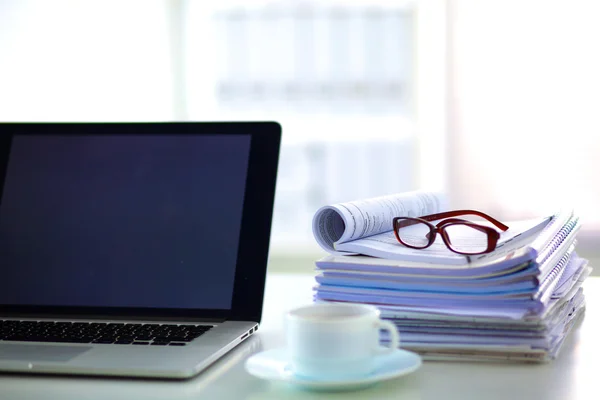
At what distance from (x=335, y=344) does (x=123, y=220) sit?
459 millimetres

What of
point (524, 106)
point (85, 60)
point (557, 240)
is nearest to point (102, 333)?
point (557, 240)

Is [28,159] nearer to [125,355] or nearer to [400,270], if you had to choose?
[125,355]

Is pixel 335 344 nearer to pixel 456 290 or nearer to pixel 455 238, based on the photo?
pixel 456 290

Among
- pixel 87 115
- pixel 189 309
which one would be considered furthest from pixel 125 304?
pixel 87 115

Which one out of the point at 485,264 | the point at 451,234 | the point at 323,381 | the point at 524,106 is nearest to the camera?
the point at 323,381

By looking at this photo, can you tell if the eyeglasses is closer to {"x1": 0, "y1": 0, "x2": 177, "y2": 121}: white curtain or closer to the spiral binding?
the spiral binding

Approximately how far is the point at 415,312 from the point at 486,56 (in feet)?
9.44

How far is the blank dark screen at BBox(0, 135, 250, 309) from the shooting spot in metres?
1.01

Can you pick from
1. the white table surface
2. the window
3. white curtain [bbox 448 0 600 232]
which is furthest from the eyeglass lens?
the window

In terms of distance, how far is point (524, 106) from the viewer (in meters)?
3.47

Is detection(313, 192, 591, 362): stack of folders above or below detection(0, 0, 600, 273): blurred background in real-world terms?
below

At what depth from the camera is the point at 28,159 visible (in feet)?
3.70

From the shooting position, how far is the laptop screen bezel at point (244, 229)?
979 mm

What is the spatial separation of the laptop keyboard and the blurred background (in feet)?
7.10
